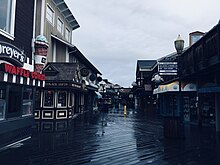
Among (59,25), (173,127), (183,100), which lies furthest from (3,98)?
(183,100)

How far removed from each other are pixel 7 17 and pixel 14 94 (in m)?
3.32

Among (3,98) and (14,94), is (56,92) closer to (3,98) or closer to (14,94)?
(14,94)

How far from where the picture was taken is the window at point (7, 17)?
7781 millimetres

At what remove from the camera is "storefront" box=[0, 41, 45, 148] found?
693 cm

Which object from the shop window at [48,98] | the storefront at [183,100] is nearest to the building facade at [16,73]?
the shop window at [48,98]

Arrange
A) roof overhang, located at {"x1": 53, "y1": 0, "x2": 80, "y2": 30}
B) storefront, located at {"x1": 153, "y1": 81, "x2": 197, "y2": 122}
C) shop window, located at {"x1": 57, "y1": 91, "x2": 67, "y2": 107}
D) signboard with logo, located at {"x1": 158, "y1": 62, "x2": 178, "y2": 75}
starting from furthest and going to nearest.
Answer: roof overhang, located at {"x1": 53, "y1": 0, "x2": 80, "y2": 30} → shop window, located at {"x1": 57, "y1": 91, "x2": 67, "y2": 107} → storefront, located at {"x1": 153, "y1": 81, "x2": 197, "y2": 122} → signboard with logo, located at {"x1": 158, "y1": 62, "x2": 178, "y2": 75}

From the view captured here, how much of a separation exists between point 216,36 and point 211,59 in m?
1.03

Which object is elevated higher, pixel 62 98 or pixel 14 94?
pixel 14 94

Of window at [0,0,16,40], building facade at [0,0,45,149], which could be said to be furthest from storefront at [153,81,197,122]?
window at [0,0,16,40]

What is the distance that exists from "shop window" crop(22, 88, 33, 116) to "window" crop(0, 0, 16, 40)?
2888mm

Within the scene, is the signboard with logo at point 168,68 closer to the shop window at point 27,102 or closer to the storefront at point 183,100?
the storefront at point 183,100

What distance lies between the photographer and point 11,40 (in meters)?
8.04

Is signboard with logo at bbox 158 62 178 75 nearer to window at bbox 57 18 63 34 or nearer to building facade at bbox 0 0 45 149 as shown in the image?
building facade at bbox 0 0 45 149

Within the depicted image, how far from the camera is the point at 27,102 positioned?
9.73 m
